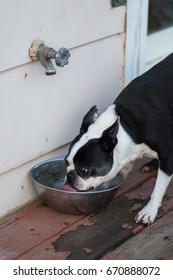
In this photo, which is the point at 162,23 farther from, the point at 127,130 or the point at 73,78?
the point at 127,130

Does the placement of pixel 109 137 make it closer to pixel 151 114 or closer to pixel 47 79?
pixel 151 114

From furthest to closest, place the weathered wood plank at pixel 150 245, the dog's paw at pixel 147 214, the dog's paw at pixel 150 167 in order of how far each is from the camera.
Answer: the dog's paw at pixel 150 167
the dog's paw at pixel 147 214
the weathered wood plank at pixel 150 245

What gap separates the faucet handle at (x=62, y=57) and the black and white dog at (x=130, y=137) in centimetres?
28

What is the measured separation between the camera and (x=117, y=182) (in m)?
3.97

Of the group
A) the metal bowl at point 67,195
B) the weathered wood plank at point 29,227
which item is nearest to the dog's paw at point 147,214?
the metal bowl at point 67,195

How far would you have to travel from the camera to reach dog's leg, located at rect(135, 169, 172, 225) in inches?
144

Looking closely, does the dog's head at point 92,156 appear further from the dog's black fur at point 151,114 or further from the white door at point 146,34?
the white door at point 146,34

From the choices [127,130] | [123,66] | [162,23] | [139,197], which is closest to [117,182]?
[139,197]

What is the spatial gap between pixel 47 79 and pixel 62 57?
0.66 ft

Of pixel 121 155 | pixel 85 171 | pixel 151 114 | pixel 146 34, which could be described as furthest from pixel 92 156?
pixel 146 34

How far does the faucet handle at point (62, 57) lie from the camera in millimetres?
3566

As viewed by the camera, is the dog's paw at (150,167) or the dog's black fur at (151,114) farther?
the dog's paw at (150,167)

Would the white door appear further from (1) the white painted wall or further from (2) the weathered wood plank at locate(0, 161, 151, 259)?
(2) the weathered wood plank at locate(0, 161, 151, 259)

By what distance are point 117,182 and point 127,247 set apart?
23.5 inches
